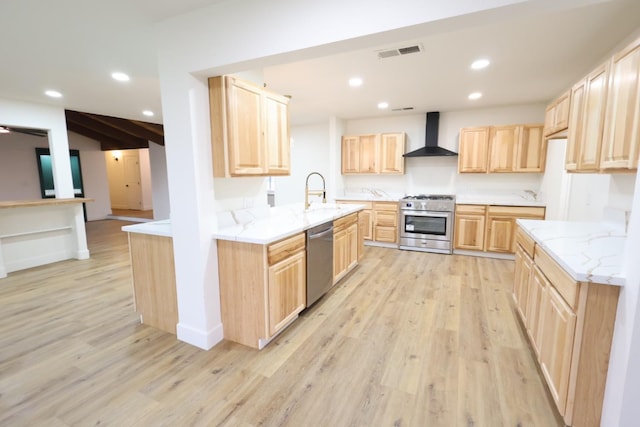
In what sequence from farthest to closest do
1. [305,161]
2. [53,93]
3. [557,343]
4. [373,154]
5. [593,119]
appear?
1. [305,161]
2. [373,154]
3. [53,93]
4. [593,119]
5. [557,343]

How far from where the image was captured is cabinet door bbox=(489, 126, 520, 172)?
4586 millimetres

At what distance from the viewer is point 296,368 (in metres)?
2.10

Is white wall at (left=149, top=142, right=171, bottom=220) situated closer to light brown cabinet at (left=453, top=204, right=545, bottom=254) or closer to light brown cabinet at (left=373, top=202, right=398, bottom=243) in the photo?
light brown cabinet at (left=373, top=202, right=398, bottom=243)

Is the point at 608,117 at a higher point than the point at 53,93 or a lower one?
lower

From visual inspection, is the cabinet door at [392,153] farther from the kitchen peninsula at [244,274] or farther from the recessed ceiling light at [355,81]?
the kitchen peninsula at [244,274]

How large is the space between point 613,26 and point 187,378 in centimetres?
409

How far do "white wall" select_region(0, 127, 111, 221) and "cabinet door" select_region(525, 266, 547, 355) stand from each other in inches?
340

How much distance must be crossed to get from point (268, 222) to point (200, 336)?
113 centimetres

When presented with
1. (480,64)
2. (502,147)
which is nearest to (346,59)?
(480,64)

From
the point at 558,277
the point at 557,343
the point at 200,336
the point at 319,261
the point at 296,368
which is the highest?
the point at 558,277

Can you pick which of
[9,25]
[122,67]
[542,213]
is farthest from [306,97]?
[542,213]

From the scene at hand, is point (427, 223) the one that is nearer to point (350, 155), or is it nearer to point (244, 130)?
point (350, 155)

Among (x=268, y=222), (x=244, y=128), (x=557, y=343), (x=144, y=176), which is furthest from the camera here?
(x=144, y=176)

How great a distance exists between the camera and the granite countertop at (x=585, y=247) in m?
1.42
